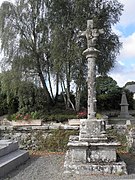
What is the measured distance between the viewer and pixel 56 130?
417 inches

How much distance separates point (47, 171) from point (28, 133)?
405cm

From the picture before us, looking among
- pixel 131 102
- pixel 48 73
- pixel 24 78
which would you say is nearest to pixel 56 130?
pixel 24 78

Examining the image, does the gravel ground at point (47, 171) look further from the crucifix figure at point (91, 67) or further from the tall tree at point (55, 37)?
the tall tree at point (55, 37)

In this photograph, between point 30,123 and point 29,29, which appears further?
point 29,29

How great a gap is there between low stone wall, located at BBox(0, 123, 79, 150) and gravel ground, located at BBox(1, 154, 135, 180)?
72.6 inches

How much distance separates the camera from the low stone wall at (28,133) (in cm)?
1055

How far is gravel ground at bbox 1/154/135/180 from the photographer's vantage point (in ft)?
20.2

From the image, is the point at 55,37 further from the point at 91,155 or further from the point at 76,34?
the point at 91,155

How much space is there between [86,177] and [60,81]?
11805 mm

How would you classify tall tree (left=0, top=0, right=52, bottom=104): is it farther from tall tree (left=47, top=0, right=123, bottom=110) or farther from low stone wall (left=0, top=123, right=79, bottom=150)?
low stone wall (left=0, top=123, right=79, bottom=150)

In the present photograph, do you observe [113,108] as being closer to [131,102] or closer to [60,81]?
[131,102]

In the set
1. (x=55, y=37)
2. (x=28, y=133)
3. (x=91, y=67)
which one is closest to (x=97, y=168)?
(x=91, y=67)

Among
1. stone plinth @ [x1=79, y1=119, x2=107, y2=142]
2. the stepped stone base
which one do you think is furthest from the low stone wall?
the stepped stone base

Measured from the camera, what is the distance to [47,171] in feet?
22.5
